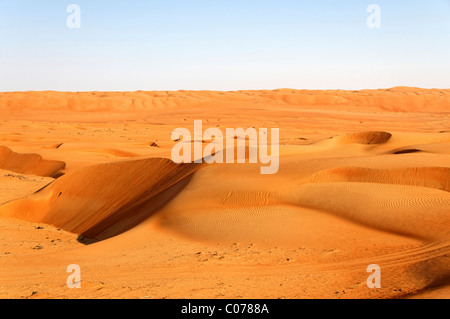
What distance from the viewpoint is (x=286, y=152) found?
1465 cm

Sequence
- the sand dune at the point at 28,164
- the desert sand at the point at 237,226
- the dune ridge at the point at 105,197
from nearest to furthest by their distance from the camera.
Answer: the desert sand at the point at 237,226, the dune ridge at the point at 105,197, the sand dune at the point at 28,164

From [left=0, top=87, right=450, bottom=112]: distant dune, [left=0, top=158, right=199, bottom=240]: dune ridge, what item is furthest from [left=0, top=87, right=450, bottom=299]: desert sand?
[left=0, top=87, right=450, bottom=112]: distant dune

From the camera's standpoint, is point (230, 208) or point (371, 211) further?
point (230, 208)

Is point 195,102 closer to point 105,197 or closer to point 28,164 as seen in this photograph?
point 28,164

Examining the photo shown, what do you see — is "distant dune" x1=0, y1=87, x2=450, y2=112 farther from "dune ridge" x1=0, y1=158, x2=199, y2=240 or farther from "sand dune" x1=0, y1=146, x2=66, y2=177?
"dune ridge" x1=0, y1=158, x2=199, y2=240

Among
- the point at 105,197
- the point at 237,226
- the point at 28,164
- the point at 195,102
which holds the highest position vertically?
the point at 195,102

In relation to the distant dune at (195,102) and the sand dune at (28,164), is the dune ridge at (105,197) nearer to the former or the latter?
the sand dune at (28,164)

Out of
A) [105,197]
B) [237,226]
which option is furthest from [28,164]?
[237,226]

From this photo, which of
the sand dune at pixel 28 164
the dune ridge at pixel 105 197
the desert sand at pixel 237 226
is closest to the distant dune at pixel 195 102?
the sand dune at pixel 28 164

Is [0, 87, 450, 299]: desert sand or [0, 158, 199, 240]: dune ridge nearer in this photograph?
[0, 87, 450, 299]: desert sand

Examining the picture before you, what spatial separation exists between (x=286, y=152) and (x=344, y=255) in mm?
8073

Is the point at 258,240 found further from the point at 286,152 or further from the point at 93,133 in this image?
the point at 93,133

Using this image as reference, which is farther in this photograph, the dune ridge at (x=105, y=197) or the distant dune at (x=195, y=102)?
the distant dune at (x=195, y=102)
